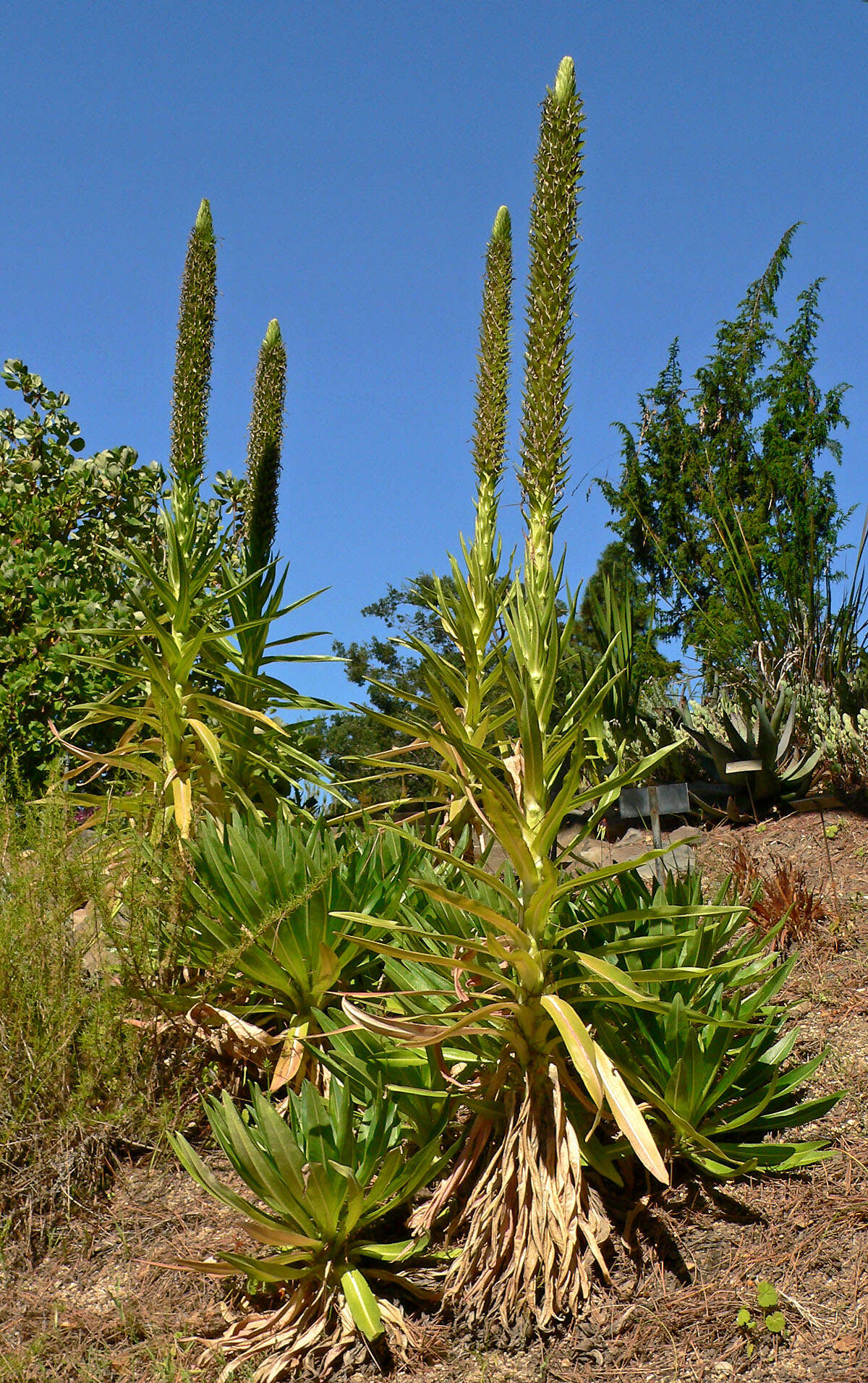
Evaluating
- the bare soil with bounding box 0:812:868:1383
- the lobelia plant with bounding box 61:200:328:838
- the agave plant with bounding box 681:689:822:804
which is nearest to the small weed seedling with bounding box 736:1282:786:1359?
the bare soil with bounding box 0:812:868:1383

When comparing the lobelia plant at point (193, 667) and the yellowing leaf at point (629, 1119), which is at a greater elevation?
the lobelia plant at point (193, 667)

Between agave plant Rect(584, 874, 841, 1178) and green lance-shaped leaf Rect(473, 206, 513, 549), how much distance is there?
1936 millimetres

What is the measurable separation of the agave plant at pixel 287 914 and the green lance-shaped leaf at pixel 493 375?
64.8 inches

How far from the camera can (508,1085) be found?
100 inches

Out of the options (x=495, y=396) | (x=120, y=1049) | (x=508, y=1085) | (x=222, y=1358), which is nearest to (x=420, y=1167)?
(x=508, y=1085)

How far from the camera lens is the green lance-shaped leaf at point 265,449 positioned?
495 cm

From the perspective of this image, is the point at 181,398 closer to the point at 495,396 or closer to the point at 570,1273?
the point at 495,396

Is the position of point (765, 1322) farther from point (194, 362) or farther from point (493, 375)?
point (194, 362)

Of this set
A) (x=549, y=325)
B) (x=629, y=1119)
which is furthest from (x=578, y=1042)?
(x=549, y=325)

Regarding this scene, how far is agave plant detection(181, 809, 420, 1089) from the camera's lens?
2.93 m

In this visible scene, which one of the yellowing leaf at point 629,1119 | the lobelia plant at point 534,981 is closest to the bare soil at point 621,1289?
the lobelia plant at point 534,981

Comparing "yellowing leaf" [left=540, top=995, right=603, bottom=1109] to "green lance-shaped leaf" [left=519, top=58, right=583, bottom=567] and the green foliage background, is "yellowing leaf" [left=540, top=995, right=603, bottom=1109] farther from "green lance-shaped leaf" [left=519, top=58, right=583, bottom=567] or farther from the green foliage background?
A: the green foliage background

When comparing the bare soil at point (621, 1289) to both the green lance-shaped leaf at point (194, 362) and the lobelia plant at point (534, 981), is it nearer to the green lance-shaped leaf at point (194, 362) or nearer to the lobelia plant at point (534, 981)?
the lobelia plant at point (534, 981)

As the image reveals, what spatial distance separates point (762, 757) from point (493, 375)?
2.73m
